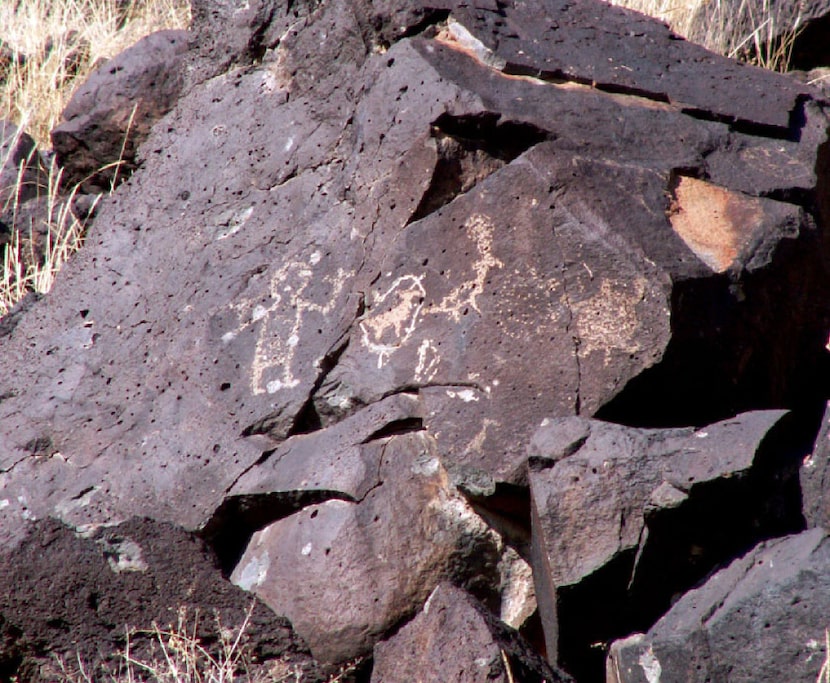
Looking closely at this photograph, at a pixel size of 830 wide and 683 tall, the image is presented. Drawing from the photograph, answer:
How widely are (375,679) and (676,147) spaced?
178 centimetres

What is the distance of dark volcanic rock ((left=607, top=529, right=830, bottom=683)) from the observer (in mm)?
2375

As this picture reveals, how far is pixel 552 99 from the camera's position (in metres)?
3.41

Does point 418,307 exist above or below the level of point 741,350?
above

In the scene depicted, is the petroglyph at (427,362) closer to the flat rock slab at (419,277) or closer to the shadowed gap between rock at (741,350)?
the flat rock slab at (419,277)

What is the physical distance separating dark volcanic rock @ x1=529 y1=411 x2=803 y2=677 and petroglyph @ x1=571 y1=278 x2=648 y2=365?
0.27 m

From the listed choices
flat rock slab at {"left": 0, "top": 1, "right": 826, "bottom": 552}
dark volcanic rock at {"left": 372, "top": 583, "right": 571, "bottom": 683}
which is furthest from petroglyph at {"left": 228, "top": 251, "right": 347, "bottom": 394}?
dark volcanic rock at {"left": 372, "top": 583, "right": 571, "bottom": 683}

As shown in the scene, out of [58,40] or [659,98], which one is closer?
[659,98]

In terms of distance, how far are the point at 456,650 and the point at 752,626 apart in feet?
2.18

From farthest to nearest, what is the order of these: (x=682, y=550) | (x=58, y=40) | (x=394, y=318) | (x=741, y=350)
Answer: (x=58, y=40) → (x=394, y=318) → (x=741, y=350) → (x=682, y=550)

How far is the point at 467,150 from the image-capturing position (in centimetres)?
331

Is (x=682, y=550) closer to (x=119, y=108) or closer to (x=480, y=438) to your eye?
(x=480, y=438)

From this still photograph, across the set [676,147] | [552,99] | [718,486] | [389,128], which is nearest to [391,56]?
[389,128]

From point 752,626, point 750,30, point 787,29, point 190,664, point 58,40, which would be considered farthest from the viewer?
point 58,40

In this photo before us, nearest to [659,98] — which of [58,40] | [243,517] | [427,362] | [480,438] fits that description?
[427,362]
